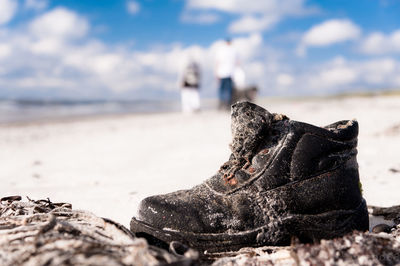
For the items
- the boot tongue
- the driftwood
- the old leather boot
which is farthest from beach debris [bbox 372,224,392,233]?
the boot tongue

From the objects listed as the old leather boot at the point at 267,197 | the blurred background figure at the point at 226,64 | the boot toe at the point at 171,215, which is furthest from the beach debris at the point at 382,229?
the blurred background figure at the point at 226,64

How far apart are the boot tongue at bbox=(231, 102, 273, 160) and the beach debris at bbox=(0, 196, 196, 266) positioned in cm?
68

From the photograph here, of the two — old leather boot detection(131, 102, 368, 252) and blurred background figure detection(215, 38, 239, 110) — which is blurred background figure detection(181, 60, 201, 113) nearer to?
blurred background figure detection(215, 38, 239, 110)

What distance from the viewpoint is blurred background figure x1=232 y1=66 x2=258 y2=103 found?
14805 millimetres

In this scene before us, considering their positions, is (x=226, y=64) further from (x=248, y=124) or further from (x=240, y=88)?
(x=248, y=124)

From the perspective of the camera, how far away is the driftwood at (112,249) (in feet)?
4.65

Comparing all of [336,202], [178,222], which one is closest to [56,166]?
[178,222]

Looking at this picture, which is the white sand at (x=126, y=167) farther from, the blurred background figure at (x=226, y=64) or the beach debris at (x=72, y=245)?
the blurred background figure at (x=226, y=64)

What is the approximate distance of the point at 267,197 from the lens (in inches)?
76.0

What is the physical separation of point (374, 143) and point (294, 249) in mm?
4522

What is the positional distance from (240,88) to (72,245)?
14.0 meters

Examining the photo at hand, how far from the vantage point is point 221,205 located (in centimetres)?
194

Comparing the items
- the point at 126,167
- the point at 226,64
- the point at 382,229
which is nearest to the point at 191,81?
the point at 226,64

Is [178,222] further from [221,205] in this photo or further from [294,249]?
[294,249]
